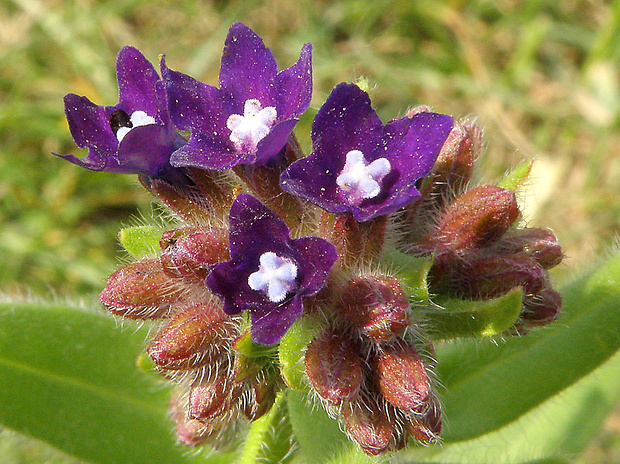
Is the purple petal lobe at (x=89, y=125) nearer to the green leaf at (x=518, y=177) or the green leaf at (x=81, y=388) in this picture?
the green leaf at (x=81, y=388)

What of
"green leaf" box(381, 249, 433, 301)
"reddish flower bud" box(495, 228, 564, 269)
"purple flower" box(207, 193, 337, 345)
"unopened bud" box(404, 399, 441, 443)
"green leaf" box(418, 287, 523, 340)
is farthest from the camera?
"reddish flower bud" box(495, 228, 564, 269)

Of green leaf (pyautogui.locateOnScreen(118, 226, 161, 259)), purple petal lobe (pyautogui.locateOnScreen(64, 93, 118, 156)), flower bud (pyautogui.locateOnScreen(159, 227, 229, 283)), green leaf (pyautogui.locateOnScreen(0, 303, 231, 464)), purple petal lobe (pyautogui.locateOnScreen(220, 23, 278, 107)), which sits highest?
purple petal lobe (pyautogui.locateOnScreen(220, 23, 278, 107))

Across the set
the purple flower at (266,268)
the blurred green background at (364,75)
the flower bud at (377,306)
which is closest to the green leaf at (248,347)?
the purple flower at (266,268)

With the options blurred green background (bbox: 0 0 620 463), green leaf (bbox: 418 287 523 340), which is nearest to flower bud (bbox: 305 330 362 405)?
green leaf (bbox: 418 287 523 340)

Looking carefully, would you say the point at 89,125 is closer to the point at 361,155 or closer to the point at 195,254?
the point at 195,254

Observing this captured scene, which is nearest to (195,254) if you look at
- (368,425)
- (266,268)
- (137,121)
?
(266,268)

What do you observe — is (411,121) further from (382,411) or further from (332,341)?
(382,411)

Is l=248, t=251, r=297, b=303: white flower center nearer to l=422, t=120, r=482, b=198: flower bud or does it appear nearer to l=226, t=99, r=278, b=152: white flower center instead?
l=226, t=99, r=278, b=152: white flower center
